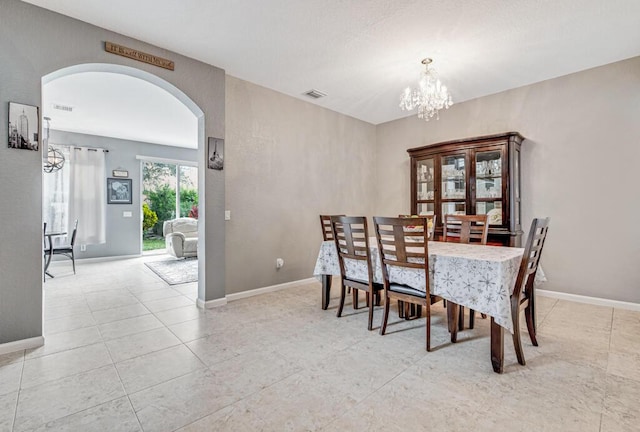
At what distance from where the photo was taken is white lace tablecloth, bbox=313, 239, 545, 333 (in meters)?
1.93

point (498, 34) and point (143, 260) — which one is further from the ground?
point (498, 34)

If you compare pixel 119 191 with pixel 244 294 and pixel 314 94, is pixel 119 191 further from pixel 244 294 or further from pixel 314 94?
pixel 314 94

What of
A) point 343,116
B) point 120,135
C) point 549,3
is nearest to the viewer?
point 549,3

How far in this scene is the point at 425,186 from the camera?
4.62 metres

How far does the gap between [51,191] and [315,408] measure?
6820 mm

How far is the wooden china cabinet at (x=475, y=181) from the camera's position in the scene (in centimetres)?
371

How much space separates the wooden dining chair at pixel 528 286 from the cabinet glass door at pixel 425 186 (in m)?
2.27

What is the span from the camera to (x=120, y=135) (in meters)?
6.43

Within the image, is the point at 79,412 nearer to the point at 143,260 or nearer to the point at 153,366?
the point at 153,366

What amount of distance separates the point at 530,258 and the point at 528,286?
1.26 ft

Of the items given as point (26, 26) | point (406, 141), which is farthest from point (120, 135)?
point (406, 141)

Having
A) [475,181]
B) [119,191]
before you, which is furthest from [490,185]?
[119,191]

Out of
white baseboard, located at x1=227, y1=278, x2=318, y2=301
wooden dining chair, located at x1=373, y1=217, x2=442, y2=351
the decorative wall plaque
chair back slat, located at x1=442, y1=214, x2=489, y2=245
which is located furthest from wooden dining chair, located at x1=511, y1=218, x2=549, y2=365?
the decorative wall plaque

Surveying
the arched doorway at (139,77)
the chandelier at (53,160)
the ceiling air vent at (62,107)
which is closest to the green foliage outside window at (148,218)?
the chandelier at (53,160)
